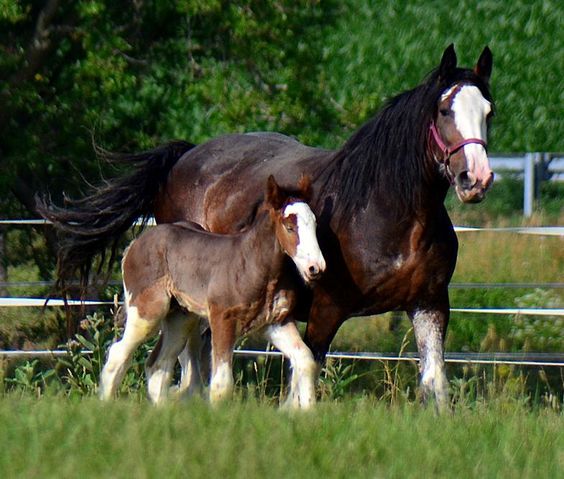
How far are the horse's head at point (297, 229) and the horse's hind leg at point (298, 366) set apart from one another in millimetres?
328

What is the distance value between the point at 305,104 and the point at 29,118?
7.45 feet

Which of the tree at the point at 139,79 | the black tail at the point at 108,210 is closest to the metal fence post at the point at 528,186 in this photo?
the tree at the point at 139,79

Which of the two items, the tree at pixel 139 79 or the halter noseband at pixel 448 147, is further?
the tree at pixel 139 79

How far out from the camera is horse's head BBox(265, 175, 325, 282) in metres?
6.44

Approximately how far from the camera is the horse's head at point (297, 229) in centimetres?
644

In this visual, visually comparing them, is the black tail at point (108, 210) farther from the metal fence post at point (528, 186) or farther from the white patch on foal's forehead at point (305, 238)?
the metal fence post at point (528, 186)

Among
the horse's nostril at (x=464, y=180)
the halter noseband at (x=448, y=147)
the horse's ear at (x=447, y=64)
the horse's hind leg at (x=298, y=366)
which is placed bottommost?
the horse's hind leg at (x=298, y=366)

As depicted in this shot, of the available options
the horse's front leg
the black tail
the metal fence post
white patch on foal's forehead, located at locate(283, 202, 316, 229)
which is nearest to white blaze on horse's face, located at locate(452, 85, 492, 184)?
white patch on foal's forehead, located at locate(283, 202, 316, 229)

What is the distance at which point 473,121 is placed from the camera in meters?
6.48

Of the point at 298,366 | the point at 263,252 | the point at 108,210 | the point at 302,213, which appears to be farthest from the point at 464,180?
the point at 108,210

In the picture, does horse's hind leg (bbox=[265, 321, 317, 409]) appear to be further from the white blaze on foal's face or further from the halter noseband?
the white blaze on foal's face

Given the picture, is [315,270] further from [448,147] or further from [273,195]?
[448,147]

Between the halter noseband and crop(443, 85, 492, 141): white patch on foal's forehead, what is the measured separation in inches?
1.3

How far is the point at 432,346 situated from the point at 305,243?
922mm
